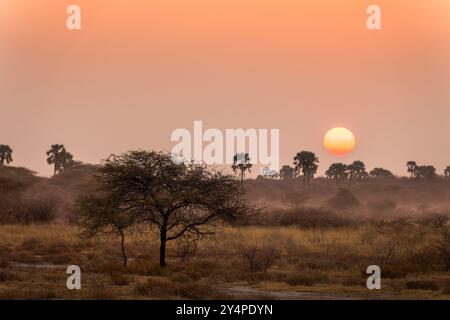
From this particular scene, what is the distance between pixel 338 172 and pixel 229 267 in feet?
416

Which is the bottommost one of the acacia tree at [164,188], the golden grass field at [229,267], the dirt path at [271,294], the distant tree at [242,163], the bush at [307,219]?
the dirt path at [271,294]

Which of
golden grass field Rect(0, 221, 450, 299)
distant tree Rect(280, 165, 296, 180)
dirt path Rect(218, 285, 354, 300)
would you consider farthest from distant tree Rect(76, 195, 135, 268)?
distant tree Rect(280, 165, 296, 180)

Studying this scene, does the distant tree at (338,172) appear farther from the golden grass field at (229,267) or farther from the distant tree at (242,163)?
the golden grass field at (229,267)

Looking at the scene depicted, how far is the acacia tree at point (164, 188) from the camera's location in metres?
32.4

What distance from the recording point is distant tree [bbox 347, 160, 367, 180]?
6240 inches

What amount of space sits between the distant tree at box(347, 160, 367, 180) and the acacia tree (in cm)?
12750

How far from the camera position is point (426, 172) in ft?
509

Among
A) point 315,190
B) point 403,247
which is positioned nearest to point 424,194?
point 315,190

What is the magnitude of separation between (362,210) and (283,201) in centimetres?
1896

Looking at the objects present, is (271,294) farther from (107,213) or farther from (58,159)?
(58,159)

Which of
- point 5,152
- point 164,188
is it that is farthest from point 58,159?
point 164,188

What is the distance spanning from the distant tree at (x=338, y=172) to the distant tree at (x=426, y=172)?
15857 mm

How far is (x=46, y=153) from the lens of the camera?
129 metres

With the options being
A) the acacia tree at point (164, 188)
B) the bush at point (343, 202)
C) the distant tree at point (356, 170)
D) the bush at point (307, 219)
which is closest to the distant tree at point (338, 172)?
the distant tree at point (356, 170)
